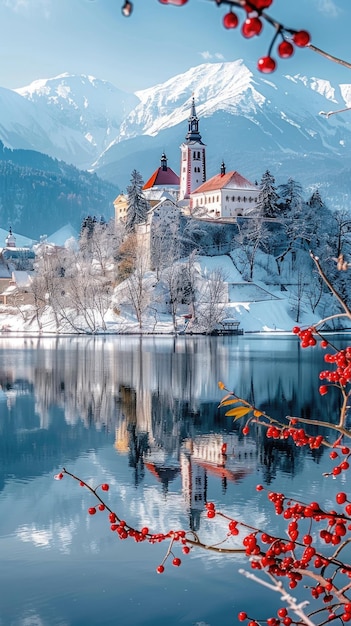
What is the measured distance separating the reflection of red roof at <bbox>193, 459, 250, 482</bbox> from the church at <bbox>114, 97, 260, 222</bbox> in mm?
50550

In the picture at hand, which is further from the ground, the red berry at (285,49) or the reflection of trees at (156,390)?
the red berry at (285,49)

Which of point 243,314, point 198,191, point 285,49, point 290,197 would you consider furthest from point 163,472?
point 198,191

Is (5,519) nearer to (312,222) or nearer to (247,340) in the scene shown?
(247,340)

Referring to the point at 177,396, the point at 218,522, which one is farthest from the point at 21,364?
the point at 218,522

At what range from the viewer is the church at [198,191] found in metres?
70.8

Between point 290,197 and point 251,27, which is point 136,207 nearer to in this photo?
point 290,197

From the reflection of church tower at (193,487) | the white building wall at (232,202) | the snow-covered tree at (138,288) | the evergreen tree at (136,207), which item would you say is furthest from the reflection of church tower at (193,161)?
the reflection of church tower at (193,487)

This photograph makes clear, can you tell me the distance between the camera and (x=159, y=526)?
10.6 meters

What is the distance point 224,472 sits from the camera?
Answer: 13.6 meters

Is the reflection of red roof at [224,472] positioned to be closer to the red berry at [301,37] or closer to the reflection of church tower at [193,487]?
the reflection of church tower at [193,487]

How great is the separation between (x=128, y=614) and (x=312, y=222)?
59.3 meters

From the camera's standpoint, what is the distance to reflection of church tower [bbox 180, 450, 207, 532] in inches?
435

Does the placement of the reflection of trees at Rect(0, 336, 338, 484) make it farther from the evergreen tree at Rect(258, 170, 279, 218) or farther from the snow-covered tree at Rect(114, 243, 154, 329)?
the evergreen tree at Rect(258, 170, 279, 218)

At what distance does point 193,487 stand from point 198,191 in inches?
2549
